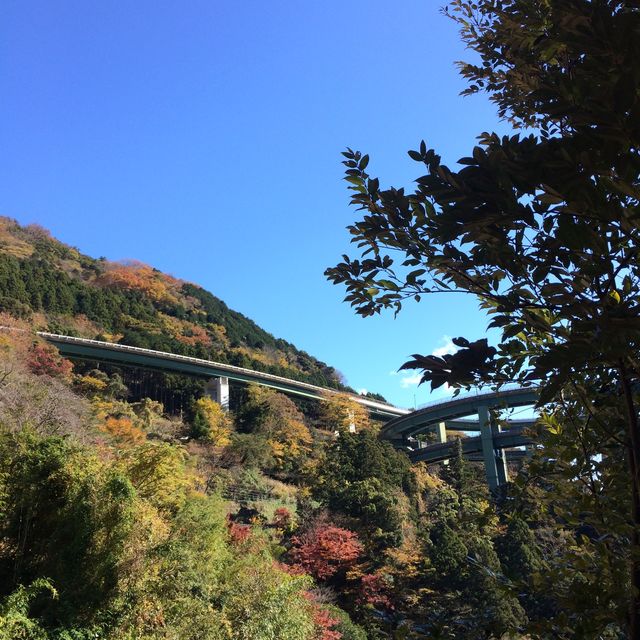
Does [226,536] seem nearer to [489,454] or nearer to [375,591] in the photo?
[375,591]

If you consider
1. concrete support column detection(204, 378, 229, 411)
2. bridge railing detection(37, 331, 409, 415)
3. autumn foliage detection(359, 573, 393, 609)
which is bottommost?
autumn foliage detection(359, 573, 393, 609)

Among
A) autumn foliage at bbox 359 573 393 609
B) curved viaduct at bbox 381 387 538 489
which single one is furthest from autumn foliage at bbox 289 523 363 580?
curved viaduct at bbox 381 387 538 489

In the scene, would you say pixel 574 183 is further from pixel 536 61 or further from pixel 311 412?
pixel 311 412

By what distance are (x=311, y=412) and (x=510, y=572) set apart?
39.4 meters

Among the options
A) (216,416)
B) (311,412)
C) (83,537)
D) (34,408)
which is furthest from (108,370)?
(83,537)

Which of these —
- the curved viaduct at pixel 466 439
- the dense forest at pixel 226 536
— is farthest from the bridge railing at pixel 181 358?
the curved viaduct at pixel 466 439

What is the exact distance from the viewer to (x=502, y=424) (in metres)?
2.11

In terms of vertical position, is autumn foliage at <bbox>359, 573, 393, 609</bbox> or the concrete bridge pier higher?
the concrete bridge pier

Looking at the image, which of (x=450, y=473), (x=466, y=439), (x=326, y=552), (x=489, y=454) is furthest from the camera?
(x=466, y=439)

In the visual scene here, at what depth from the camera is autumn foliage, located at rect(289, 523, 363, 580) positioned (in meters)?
15.1

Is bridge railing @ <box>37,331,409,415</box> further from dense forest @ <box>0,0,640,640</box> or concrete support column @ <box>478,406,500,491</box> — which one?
concrete support column @ <box>478,406,500,491</box>

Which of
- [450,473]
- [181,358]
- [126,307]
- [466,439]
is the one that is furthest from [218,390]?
[466,439]

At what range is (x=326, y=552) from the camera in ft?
50.4

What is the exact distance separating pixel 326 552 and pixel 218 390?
20.3 meters
